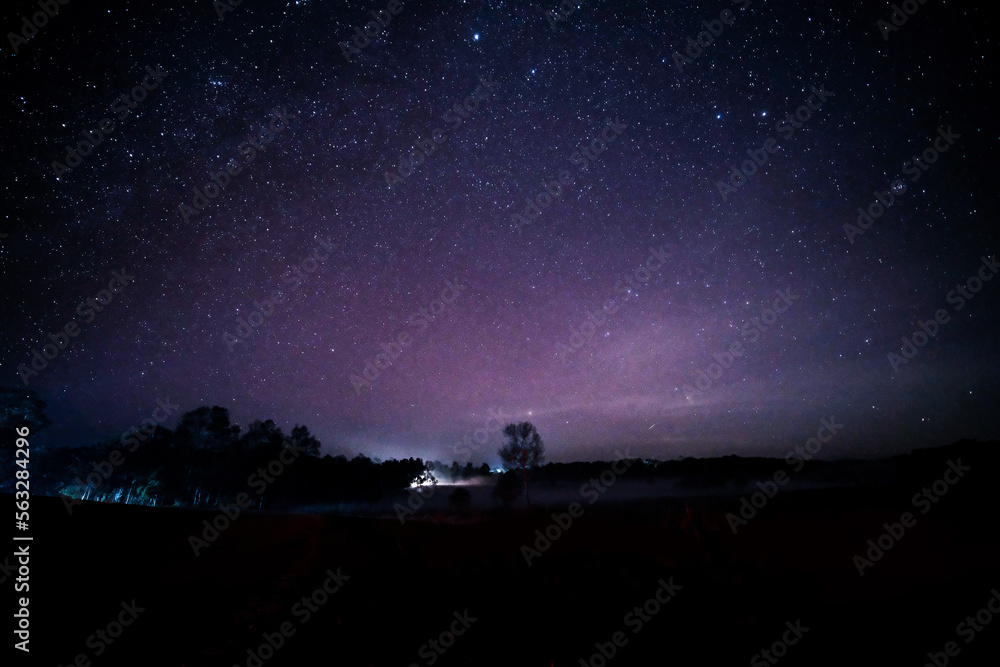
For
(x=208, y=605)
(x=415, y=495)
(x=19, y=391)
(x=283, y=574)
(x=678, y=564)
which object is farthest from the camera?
(x=415, y=495)

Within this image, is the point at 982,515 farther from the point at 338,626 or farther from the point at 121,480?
the point at 121,480

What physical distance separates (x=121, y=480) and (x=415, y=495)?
128ft

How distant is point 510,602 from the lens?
837 centimetres

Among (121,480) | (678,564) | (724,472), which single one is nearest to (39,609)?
(678,564)

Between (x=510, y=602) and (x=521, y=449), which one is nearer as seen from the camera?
(x=510, y=602)

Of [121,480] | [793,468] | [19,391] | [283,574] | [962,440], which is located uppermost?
[19,391]

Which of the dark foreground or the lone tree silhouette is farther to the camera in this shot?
the lone tree silhouette

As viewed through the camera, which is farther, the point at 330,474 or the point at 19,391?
the point at 330,474

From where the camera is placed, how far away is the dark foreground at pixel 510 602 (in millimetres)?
6914

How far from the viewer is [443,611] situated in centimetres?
817

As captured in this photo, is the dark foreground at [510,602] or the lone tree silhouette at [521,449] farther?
the lone tree silhouette at [521,449]

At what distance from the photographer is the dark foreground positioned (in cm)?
691

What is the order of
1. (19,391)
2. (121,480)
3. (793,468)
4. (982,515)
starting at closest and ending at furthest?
(982,515) → (19,391) → (121,480) → (793,468)

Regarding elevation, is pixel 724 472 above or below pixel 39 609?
below
